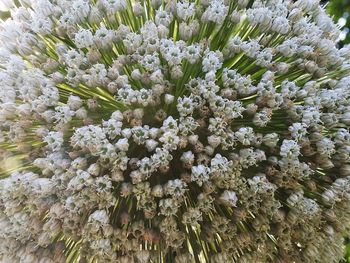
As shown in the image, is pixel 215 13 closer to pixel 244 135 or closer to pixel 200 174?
pixel 244 135

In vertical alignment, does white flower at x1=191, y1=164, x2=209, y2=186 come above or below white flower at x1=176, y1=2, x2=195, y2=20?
below

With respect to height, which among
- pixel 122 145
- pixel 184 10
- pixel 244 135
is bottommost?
pixel 122 145

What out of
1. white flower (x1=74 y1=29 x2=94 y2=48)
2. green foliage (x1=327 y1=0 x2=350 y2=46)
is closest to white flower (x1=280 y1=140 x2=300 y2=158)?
white flower (x1=74 y1=29 x2=94 y2=48)

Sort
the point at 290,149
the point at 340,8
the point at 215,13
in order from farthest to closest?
the point at 340,8
the point at 215,13
the point at 290,149

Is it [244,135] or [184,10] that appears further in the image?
[184,10]

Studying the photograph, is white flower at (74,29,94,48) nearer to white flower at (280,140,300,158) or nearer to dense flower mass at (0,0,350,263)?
dense flower mass at (0,0,350,263)

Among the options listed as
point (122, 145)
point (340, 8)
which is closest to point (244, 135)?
point (122, 145)

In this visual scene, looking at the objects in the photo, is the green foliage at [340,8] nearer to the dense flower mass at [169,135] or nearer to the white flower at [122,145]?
the dense flower mass at [169,135]

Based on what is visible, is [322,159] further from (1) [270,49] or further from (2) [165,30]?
(2) [165,30]

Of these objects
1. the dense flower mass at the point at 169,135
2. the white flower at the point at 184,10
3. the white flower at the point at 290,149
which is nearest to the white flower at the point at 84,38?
the dense flower mass at the point at 169,135
